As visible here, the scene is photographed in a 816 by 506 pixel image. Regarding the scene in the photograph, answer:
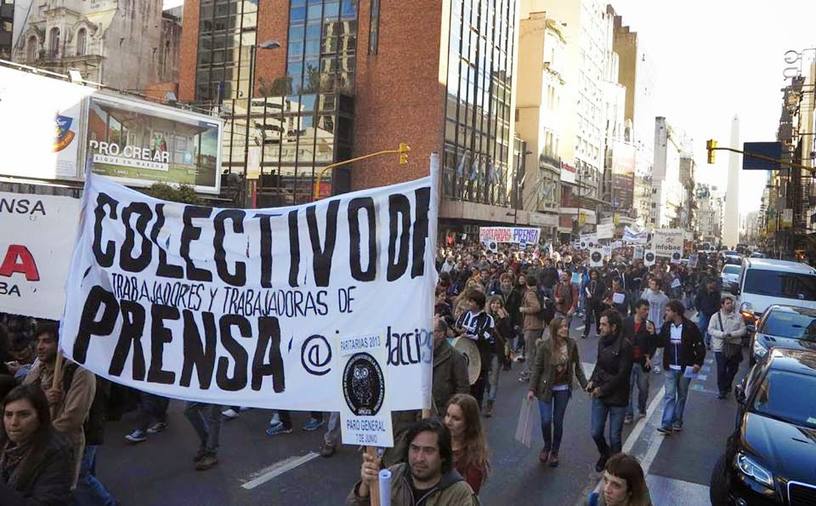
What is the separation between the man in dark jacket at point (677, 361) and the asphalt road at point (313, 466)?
257mm

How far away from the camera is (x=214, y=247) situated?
4.35 metres

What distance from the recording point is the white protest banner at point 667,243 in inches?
1033

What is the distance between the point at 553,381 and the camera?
7.00 meters

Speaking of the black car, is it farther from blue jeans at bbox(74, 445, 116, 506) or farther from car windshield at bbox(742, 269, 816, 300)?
car windshield at bbox(742, 269, 816, 300)

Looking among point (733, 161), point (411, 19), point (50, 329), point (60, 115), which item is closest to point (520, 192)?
point (411, 19)

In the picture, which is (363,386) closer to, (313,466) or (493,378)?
(313,466)

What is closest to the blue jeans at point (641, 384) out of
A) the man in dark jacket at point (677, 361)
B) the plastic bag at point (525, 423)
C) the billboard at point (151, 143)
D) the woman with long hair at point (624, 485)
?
the man in dark jacket at point (677, 361)

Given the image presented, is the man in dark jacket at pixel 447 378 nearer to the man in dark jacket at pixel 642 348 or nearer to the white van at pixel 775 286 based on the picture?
the man in dark jacket at pixel 642 348

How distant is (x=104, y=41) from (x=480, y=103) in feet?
103

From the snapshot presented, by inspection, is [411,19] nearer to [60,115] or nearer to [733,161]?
[60,115]

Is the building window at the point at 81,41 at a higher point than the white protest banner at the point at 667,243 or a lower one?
higher

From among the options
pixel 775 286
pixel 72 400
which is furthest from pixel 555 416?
pixel 775 286

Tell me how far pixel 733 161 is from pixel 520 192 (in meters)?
138

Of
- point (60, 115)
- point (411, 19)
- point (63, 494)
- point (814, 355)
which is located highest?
point (411, 19)
